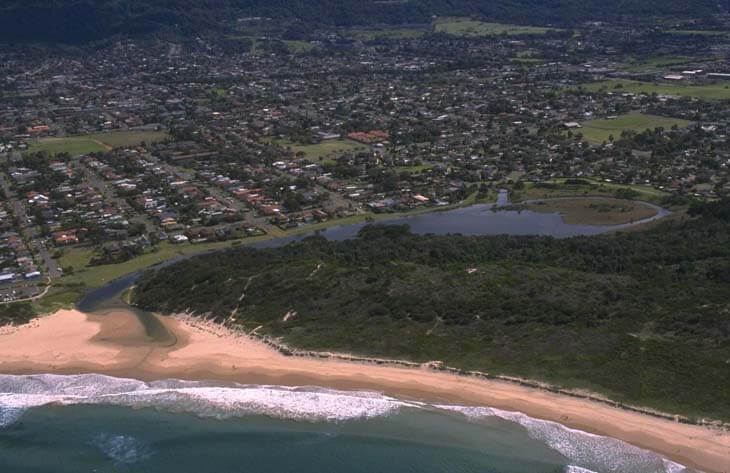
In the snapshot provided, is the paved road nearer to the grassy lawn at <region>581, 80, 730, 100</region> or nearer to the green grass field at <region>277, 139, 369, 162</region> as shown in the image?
the green grass field at <region>277, 139, 369, 162</region>

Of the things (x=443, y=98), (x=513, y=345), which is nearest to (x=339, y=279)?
(x=513, y=345)

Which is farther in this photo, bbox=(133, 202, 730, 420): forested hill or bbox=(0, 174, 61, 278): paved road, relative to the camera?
bbox=(0, 174, 61, 278): paved road

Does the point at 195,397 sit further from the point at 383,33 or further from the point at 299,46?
the point at 383,33

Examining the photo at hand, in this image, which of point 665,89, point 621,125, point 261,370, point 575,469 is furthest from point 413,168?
point 575,469

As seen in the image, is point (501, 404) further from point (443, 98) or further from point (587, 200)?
point (443, 98)

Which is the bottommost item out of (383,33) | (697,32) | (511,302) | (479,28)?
(383,33)

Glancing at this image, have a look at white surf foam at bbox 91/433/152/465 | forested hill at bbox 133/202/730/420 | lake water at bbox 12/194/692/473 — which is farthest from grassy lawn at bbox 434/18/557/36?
white surf foam at bbox 91/433/152/465
